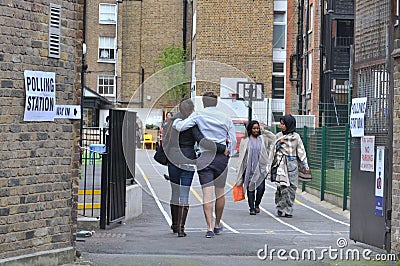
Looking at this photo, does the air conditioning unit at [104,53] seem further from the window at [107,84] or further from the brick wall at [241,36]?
the brick wall at [241,36]

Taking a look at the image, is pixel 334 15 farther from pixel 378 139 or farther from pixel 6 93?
pixel 6 93

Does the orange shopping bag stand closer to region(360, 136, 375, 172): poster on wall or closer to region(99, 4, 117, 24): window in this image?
region(360, 136, 375, 172): poster on wall

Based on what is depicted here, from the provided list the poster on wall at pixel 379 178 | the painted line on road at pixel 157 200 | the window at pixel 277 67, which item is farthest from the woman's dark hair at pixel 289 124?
the window at pixel 277 67

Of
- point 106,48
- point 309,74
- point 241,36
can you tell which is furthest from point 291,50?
point 106,48

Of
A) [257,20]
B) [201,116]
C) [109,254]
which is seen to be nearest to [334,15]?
[257,20]

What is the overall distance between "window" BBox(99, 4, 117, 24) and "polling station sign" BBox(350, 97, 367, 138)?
50564 millimetres

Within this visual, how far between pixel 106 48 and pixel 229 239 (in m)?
50.1

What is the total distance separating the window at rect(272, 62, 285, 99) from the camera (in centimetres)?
4588

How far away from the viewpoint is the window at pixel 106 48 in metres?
60.5

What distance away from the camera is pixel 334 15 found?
3403 cm

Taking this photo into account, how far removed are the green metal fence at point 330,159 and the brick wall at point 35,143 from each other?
889cm

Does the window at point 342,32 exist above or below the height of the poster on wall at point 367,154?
above

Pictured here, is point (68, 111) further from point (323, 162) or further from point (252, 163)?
point (323, 162)

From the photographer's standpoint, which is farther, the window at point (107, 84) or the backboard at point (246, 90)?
the window at point (107, 84)
